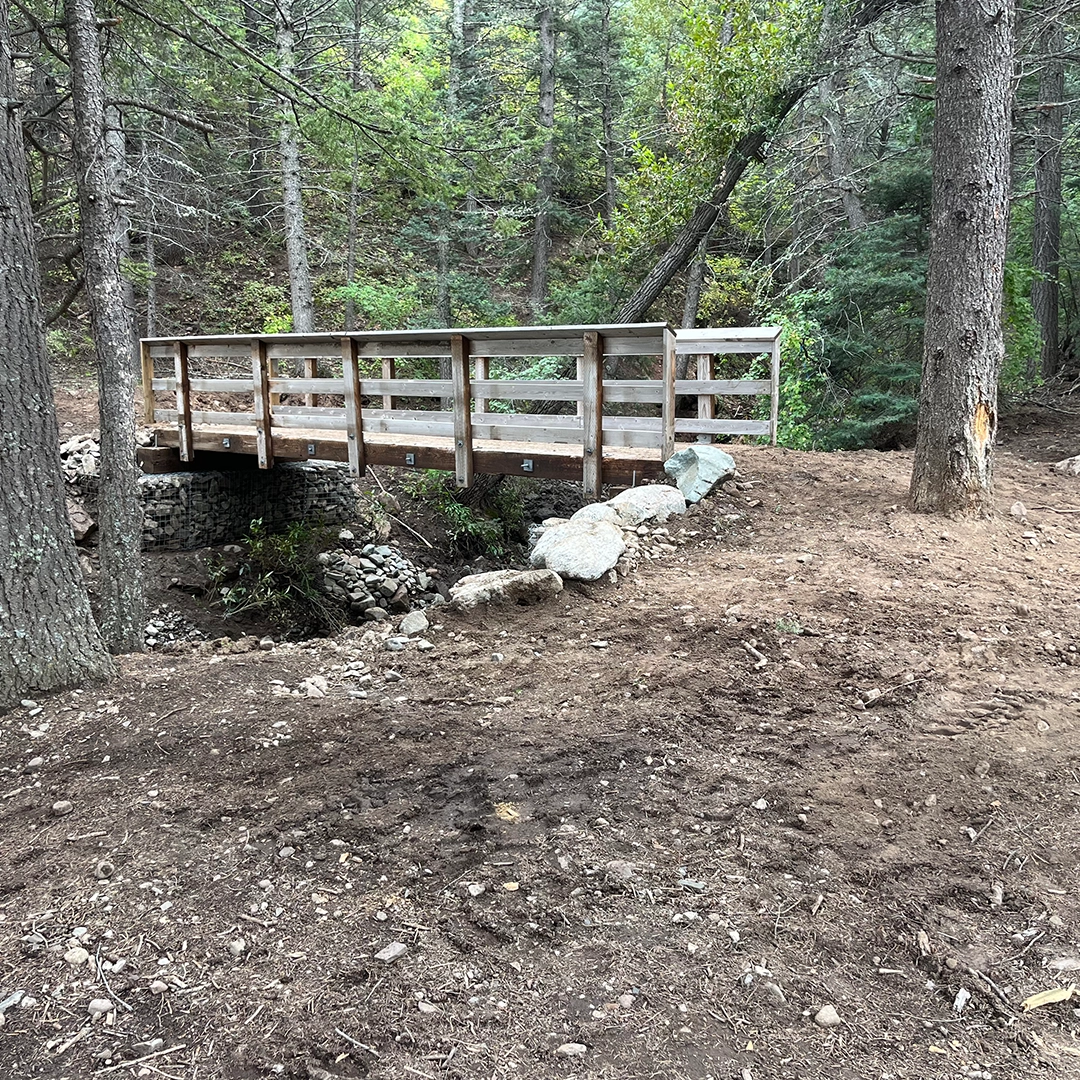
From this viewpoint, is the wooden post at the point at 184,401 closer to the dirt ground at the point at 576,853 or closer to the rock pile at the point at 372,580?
the rock pile at the point at 372,580

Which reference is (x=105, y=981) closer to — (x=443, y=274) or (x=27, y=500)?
(x=27, y=500)

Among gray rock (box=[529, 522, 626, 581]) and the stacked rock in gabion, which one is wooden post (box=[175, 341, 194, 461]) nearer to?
the stacked rock in gabion

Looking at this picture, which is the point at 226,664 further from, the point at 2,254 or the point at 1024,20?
the point at 1024,20

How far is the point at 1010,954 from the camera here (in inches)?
86.9

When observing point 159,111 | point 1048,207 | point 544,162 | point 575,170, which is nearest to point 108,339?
point 159,111

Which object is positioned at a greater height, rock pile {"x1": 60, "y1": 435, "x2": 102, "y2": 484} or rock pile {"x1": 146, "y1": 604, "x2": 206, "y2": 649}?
rock pile {"x1": 60, "y1": 435, "x2": 102, "y2": 484}

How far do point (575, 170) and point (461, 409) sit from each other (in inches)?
651

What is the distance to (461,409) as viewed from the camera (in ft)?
26.1

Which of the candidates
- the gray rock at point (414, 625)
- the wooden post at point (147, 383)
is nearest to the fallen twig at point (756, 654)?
the gray rock at point (414, 625)

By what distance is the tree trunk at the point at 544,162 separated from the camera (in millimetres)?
18297

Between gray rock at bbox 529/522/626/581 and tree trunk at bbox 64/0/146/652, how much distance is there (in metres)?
3.81

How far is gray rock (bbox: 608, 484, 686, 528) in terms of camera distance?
6754mm

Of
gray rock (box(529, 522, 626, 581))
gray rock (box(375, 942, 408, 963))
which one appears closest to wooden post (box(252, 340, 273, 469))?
gray rock (box(529, 522, 626, 581))

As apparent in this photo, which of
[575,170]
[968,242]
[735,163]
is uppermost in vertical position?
[575,170]
